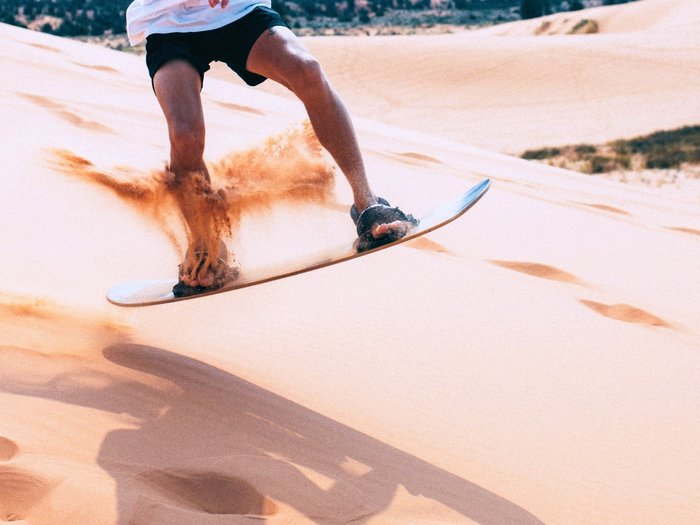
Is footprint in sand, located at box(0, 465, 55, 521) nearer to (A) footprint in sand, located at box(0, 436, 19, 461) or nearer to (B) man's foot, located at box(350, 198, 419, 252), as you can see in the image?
(A) footprint in sand, located at box(0, 436, 19, 461)

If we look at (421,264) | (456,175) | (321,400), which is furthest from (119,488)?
(456,175)

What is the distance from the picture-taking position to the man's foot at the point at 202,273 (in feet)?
9.36

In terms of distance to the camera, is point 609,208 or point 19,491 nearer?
point 19,491

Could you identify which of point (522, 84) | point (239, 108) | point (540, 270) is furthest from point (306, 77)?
point (522, 84)

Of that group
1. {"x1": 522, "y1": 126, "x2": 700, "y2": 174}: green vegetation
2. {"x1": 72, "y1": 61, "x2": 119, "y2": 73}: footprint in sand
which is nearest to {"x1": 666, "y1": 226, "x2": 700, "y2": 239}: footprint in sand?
{"x1": 522, "y1": 126, "x2": 700, "y2": 174}: green vegetation

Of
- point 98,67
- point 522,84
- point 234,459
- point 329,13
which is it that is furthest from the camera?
point 329,13

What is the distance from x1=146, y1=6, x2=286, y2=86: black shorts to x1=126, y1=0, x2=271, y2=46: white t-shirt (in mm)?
20

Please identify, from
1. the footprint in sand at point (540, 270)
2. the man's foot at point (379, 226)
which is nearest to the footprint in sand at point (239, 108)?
the footprint in sand at point (540, 270)

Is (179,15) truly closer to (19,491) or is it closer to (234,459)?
(234,459)

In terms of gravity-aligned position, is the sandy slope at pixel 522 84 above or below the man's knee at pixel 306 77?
below

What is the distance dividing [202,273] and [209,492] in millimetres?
942

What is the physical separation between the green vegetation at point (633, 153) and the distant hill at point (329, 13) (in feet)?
74.4

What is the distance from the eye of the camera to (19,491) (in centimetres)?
196

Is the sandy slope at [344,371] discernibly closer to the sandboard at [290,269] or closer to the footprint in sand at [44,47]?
the sandboard at [290,269]
